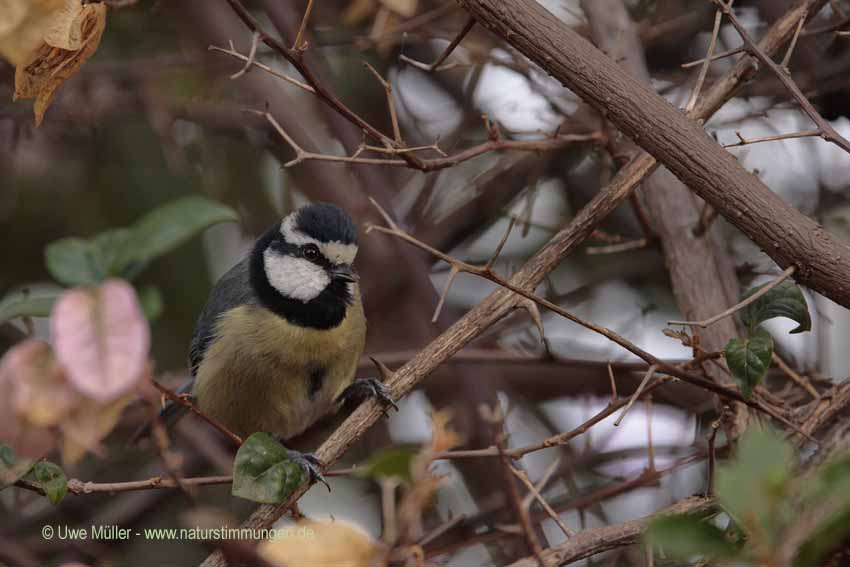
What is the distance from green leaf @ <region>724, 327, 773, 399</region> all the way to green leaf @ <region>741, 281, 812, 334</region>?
0.15 metres

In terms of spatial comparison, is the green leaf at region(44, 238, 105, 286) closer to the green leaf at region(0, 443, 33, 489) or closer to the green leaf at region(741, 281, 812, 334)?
the green leaf at region(0, 443, 33, 489)

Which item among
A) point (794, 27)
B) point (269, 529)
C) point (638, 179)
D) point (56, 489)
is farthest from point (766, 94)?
point (56, 489)

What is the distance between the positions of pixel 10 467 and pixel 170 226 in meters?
0.48

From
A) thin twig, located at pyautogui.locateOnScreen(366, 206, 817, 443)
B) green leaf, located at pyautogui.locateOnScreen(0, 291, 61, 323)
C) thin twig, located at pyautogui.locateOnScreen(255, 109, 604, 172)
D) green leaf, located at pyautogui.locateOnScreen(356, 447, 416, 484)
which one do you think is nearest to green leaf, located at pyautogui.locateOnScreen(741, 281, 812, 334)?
thin twig, located at pyautogui.locateOnScreen(366, 206, 817, 443)

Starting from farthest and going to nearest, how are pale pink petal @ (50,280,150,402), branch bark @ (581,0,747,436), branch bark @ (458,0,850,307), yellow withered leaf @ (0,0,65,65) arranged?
1. branch bark @ (581,0,747,436)
2. branch bark @ (458,0,850,307)
3. yellow withered leaf @ (0,0,65,65)
4. pale pink petal @ (50,280,150,402)

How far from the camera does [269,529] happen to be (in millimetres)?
1799

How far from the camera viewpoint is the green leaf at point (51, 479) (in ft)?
5.44

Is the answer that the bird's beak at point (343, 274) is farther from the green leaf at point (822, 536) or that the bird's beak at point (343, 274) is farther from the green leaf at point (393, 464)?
the green leaf at point (822, 536)

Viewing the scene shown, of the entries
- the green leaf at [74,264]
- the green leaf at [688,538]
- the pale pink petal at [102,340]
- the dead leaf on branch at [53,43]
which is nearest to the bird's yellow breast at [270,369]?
the green leaf at [74,264]

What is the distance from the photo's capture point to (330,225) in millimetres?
2562

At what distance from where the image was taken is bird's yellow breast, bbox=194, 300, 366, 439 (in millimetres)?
2586

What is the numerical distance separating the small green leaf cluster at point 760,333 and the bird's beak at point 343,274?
108 centimetres

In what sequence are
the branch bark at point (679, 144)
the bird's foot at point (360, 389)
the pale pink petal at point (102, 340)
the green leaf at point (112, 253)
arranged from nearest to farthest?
the pale pink petal at point (102, 340) < the branch bark at point (679, 144) < the green leaf at point (112, 253) < the bird's foot at point (360, 389)

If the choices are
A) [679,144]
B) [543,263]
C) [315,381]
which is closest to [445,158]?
[543,263]
